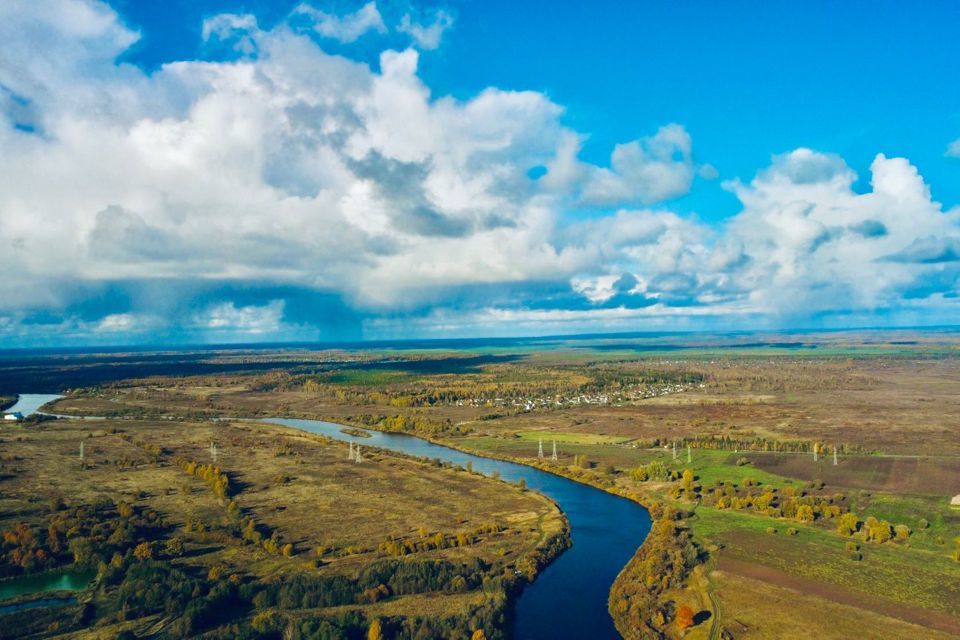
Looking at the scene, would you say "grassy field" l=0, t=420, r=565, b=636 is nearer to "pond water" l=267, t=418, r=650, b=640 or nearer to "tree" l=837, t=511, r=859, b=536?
"pond water" l=267, t=418, r=650, b=640

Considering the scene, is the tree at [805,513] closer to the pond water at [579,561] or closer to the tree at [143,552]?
the pond water at [579,561]

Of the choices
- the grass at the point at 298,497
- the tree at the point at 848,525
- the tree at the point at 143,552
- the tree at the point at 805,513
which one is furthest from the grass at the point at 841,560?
the tree at the point at 143,552

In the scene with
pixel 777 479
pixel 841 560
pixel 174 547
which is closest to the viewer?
pixel 841 560

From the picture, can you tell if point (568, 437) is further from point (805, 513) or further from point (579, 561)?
point (579, 561)

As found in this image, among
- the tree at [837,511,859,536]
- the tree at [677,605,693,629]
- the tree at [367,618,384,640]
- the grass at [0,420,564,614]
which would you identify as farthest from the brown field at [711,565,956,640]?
the tree at [367,618,384,640]

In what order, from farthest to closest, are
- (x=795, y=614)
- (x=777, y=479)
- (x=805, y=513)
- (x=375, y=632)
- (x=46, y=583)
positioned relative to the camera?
(x=777, y=479) < (x=805, y=513) < (x=46, y=583) < (x=795, y=614) < (x=375, y=632)

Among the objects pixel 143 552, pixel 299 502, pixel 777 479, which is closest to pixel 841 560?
pixel 777 479

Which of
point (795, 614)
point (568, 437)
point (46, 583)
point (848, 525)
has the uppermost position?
point (46, 583)
